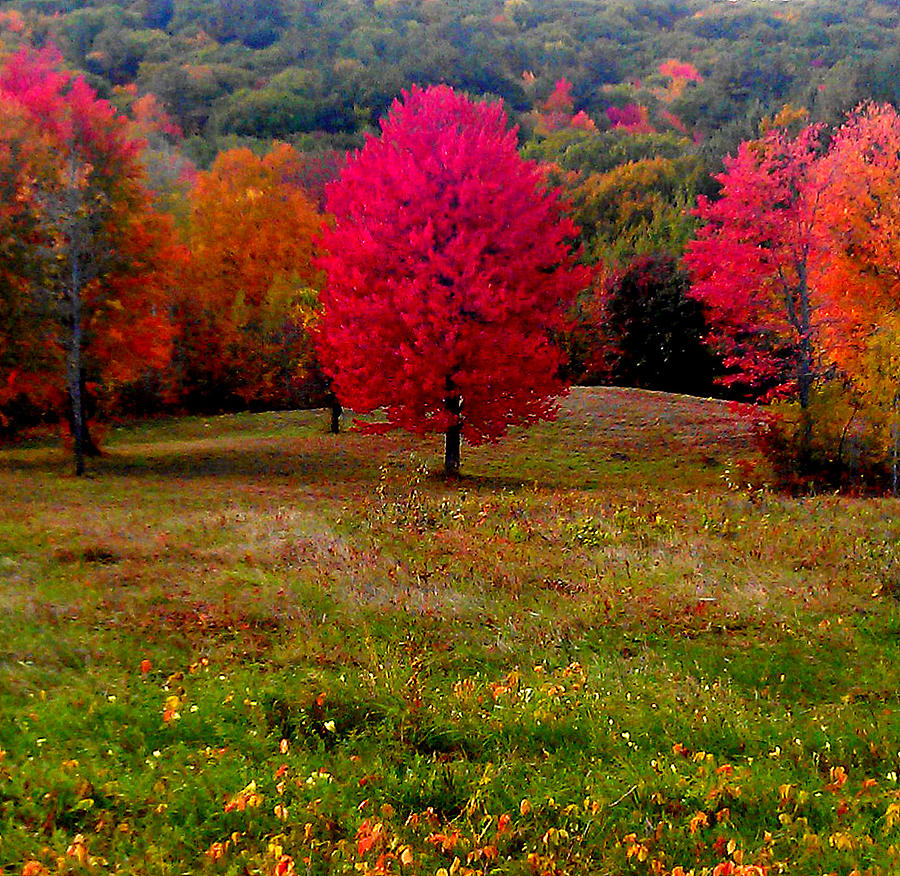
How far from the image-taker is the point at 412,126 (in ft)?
65.0

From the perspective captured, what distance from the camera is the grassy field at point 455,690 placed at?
15.2 feet

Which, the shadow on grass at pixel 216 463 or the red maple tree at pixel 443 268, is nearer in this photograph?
the red maple tree at pixel 443 268

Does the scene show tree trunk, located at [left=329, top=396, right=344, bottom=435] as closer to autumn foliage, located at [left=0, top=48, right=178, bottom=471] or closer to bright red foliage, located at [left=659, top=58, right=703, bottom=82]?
autumn foliage, located at [left=0, top=48, right=178, bottom=471]

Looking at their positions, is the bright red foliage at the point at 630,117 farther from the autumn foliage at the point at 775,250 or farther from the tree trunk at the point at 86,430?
the tree trunk at the point at 86,430

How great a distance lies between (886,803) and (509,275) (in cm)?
1549

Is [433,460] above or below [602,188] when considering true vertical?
below

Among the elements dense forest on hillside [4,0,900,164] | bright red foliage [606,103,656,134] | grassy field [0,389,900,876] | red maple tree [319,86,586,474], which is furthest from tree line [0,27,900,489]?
bright red foliage [606,103,656,134]

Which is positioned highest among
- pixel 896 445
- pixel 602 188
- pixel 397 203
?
pixel 602 188

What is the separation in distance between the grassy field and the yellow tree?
90.4 feet

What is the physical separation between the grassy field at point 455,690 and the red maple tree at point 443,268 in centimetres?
562

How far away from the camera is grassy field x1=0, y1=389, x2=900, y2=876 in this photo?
15.2 ft

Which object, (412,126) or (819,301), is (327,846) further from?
(819,301)

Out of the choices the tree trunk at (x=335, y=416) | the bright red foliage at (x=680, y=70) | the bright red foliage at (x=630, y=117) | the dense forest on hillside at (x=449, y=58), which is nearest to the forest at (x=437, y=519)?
the tree trunk at (x=335, y=416)

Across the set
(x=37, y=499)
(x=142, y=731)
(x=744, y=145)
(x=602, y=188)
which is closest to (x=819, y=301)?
(x=744, y=145)
